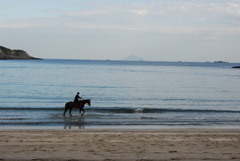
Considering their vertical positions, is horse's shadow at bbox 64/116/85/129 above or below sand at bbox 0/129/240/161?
below

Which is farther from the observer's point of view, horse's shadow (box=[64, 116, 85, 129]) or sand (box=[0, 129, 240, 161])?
horse's shadow (box=[64, 116, 85, 129])

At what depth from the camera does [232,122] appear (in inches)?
898

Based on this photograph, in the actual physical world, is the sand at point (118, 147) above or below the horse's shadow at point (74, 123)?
above

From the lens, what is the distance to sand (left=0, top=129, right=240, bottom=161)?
10906mm

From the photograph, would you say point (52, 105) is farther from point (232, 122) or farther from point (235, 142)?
point (235, 142)

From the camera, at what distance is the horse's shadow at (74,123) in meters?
20.1

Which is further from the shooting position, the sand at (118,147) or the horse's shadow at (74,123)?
the horse's shadow at (74,123)

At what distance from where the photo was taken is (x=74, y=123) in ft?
70.4

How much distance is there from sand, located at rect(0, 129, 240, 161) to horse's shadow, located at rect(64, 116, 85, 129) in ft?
13.2

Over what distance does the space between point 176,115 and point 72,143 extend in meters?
14.2

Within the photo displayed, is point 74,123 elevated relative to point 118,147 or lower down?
lower down

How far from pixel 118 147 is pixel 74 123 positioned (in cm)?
944

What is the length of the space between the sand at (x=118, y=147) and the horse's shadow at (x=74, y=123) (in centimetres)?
401

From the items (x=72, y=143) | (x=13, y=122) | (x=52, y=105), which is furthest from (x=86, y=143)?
(x=52, y=105)
